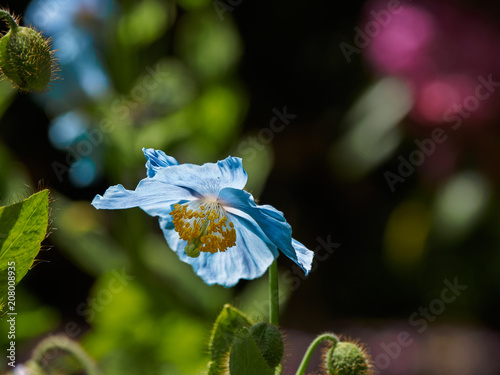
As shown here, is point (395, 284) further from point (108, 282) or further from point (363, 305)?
point (108, 282)

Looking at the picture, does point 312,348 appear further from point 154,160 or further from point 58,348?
point 58,348

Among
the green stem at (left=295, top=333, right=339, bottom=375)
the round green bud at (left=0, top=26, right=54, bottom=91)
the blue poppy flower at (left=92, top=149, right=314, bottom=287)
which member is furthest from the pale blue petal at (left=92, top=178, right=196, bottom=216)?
the green stem at (left=295, top=333, right=339, bottom=375)

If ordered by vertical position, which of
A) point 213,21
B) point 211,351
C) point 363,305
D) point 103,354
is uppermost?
point 211,351

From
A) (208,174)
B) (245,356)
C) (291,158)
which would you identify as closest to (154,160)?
(208,174)

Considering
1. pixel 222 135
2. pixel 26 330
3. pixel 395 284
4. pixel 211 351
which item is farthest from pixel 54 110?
pixel 395 284

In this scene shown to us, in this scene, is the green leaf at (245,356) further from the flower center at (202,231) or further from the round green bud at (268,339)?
the flower center at (202,231)
